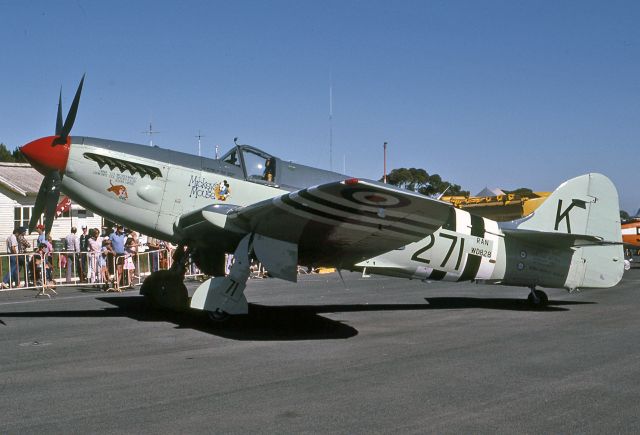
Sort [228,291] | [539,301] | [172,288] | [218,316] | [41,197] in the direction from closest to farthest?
[228,291]
[218,316]
[41,197]
[172,288]
[539,301]

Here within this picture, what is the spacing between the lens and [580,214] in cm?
1204

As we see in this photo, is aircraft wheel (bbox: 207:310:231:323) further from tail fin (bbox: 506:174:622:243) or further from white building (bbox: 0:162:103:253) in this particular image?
white building (bbox: 0:162:103:253)

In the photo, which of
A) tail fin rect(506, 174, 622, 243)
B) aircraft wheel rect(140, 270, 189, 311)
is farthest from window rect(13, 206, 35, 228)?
tail fin rect(506, 174, 622, 243)

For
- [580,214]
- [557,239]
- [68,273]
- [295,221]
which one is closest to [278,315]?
[295,221]

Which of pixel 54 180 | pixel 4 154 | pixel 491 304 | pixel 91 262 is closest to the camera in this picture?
pixel 54 180

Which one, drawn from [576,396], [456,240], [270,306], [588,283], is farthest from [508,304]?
[576,396]

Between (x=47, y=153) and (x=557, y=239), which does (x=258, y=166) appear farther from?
(x=557, y=239)

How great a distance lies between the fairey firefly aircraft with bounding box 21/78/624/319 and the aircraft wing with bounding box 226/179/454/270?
0.02 meters

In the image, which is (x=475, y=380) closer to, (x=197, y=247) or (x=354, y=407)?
(x=354, y=407)

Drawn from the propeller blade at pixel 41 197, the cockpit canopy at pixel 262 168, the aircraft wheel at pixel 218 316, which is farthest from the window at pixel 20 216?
the aircraft wheel at pixel 218 316

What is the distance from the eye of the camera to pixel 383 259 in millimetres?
10688

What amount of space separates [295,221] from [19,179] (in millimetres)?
28834

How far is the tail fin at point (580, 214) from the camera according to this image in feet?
39.3

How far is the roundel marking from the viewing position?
7484 millimetres
